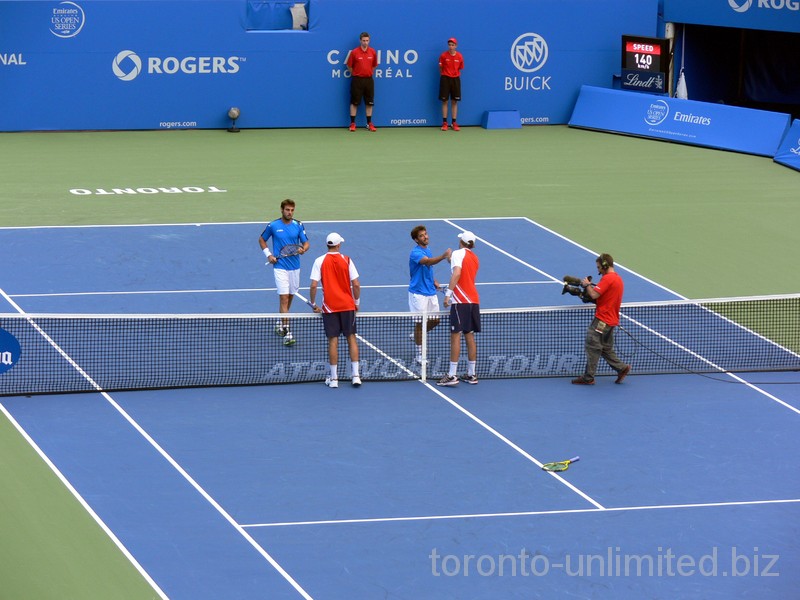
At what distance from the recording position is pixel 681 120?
32.9 meters

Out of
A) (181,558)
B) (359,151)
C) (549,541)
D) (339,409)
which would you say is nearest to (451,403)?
(339,409)

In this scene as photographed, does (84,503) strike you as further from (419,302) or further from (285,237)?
(285,237)

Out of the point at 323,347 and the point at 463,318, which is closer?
the point at 463,318

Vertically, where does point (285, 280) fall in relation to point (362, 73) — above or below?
below

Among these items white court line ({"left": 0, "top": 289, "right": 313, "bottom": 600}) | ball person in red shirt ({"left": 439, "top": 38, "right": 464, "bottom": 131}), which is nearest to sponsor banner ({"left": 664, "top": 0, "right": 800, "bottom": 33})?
ball person in red shirt ({"left": 439, "top": 38, "right": 464, "bottom": 131})

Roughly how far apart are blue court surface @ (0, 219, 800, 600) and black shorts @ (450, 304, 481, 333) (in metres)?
0.74

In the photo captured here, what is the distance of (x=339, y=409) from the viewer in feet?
49.3

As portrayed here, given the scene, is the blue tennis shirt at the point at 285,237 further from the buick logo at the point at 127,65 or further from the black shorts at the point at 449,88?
the black shorts at the point at 449,88

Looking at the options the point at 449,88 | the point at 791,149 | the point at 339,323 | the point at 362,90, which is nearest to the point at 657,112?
the point at 791,149

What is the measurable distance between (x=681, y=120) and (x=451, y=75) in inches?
227

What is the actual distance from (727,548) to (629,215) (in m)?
13.8

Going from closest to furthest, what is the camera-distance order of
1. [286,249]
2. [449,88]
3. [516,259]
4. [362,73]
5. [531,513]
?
[531,513] < [286,249] < [516,259] < [362,73] < [449,88]

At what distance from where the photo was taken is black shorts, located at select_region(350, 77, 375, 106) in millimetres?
32938

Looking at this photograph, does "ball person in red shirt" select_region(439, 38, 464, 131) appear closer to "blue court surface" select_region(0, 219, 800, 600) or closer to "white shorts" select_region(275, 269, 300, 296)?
"blue court surface" select_region(0, 219, 800, 600)
